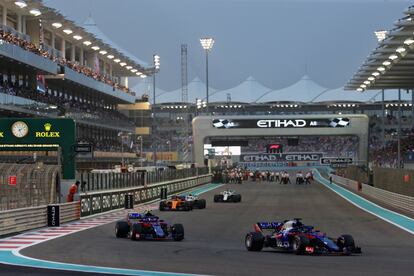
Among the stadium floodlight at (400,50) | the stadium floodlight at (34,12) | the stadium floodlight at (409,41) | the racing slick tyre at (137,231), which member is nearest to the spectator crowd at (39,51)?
the stadium floodlight at (34,12)

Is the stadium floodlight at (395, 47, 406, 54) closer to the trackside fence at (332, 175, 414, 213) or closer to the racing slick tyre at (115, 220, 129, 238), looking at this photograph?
the trackside fence at (332, 175, 414, 213)

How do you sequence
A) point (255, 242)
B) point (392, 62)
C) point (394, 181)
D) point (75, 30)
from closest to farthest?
point (255, 242), point (394, 181), point (392, 62), point (75, 30)

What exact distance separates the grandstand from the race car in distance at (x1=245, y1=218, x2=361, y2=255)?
24990 millimetres

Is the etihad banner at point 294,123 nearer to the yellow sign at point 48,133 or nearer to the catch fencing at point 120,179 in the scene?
the catch fencing at point 120,179

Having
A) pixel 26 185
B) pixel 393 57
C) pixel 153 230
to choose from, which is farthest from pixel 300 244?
pixel 393 57

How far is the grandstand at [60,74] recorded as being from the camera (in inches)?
2067

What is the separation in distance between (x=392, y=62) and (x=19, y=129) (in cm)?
2329

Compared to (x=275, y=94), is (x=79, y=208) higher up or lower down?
lower down

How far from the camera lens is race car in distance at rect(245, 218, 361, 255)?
15984 millimetres

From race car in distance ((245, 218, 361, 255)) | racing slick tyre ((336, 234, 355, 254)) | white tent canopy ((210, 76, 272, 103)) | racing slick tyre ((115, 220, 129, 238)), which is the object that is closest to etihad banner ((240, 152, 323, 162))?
white tent canopy ((210, 76, 272, 103))

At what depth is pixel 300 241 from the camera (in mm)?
15992

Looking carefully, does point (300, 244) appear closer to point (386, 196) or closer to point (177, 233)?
point (177, 233)

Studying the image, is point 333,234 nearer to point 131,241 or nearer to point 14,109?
point 131,241

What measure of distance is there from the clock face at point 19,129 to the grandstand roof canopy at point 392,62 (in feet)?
54.3
